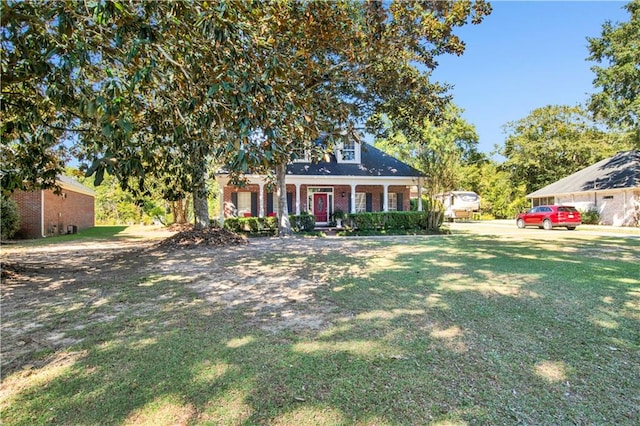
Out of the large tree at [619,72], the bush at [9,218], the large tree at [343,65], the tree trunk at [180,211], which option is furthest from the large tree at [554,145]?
the bush at [9,218]

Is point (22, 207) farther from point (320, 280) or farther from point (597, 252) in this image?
point (597, 252)

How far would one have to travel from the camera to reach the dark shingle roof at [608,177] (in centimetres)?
2264

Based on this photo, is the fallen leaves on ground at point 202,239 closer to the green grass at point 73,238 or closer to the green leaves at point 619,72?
the green grass at point 73,238

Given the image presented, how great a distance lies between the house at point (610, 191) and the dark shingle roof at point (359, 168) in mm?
13457

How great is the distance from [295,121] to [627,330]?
16.5 ft

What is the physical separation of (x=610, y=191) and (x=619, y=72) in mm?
8555

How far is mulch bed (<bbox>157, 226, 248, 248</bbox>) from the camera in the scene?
12344mm

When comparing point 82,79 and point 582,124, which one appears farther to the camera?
point 582,124

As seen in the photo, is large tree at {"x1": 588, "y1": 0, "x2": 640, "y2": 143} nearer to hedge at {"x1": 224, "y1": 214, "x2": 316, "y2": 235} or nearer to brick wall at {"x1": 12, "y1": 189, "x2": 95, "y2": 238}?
hedge at {"x1": 224, "y1": 214, "x2": 316, "y2": 235}

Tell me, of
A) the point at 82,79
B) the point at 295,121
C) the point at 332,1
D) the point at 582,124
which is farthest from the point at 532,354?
the point at 582,124

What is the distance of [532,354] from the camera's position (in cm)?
330

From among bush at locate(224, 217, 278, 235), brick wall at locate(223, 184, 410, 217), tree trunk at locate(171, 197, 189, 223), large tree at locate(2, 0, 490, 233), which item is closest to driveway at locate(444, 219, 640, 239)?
brick wall at locate(223, 184, 410, 217)

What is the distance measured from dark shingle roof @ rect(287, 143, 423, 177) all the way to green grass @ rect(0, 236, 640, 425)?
15972 mm

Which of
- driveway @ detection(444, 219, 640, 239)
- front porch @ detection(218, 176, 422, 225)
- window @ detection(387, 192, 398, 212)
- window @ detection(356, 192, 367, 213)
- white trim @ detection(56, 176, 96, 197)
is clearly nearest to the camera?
driveway @ detection(444, 219, 640, 239)
